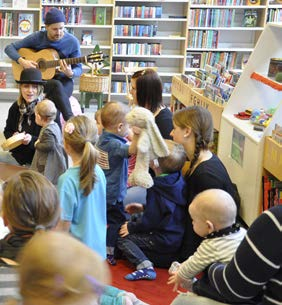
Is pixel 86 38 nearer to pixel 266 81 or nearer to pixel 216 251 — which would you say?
pixel 266 81

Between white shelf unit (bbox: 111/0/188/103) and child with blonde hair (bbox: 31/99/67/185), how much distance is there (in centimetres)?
380

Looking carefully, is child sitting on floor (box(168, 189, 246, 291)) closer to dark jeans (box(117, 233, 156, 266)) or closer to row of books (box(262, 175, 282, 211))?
dark jeans (box(117, 233, 156, 266))

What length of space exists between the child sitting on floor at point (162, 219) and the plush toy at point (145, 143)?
0.28 feet

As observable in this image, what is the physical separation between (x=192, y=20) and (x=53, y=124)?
4.22 metres

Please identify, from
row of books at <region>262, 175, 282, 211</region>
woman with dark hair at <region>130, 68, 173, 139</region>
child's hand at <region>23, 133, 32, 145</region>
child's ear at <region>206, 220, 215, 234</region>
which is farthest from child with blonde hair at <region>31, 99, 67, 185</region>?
child's ear at <region>206, 220, 215, 234</region>

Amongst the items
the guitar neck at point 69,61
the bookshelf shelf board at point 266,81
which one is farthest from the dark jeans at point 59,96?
the bookshelf shelf board at point 266,81

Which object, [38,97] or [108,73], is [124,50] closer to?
[108,73]

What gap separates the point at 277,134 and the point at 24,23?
15.3 ft

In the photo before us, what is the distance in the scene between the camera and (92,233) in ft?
7.74

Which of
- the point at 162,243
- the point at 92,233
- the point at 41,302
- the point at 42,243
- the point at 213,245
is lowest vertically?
the point at 162,243

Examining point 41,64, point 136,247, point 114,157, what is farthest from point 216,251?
point 41,64

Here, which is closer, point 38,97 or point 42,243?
point 42,243

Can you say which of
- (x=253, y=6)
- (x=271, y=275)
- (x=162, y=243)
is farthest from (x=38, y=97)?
(x=253, y=6)

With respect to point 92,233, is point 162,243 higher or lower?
lower
